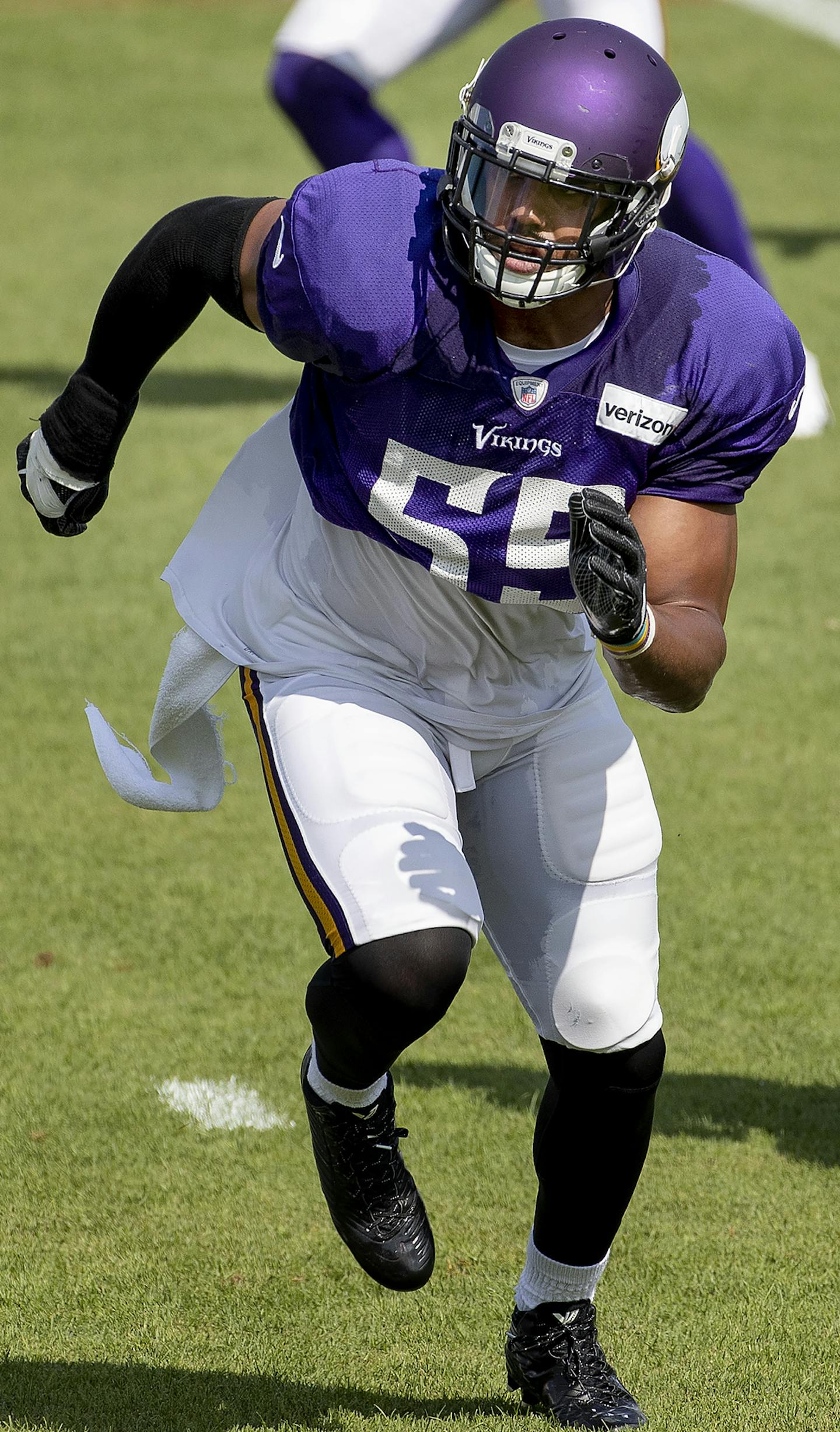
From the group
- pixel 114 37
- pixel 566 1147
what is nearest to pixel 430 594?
pixel 566 1147

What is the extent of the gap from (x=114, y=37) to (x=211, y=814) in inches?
434

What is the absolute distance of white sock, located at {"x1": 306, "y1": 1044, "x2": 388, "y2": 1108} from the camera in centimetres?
270

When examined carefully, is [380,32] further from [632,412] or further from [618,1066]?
[618,1066]

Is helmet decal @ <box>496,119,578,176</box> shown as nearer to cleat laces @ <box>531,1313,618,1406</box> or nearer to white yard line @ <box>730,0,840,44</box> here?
cleat laces @ <box>531,1313,618,1406</box>

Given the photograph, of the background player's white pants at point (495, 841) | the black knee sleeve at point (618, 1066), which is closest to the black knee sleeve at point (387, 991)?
the background player's white pants at point (495, 841)

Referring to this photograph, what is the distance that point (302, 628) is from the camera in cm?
281

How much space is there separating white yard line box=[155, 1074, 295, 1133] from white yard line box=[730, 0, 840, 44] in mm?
13702

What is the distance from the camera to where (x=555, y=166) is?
246 centimetres

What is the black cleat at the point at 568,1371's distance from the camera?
2742mm

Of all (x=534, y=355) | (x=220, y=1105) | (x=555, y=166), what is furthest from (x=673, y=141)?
(x=220, y=1105)

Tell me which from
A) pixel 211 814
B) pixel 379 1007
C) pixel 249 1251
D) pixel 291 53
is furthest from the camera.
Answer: pixel 291 53

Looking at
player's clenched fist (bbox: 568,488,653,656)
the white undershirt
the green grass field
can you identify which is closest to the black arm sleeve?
the white undershirt

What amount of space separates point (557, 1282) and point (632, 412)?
4.28 feet

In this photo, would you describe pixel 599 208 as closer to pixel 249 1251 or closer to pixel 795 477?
pixel 249 1251
